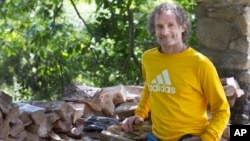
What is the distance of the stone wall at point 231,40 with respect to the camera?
396 cm

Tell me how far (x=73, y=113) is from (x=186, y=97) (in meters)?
1.67

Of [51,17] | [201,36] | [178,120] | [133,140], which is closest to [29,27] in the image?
[51,17]

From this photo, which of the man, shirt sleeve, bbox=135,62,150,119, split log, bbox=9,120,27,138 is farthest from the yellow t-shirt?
split log, bbox=9,120,27,138

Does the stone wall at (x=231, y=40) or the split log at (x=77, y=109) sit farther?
the stone wall at (x=231, y=40)

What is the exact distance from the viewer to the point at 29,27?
6.53 meters

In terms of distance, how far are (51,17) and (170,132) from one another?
4248mm

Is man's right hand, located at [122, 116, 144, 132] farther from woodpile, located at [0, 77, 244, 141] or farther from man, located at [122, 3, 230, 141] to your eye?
woodpile, located at [0, 77, 244, 141]

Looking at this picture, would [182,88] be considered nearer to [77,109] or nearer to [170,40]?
[170,40]

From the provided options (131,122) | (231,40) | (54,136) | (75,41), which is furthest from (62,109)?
(75,41)

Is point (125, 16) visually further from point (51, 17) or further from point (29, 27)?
point (29, 27)

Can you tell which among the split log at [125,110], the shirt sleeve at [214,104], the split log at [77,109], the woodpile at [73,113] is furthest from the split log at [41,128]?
the shirt sleeve at [214,104]

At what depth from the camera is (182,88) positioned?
221 cm

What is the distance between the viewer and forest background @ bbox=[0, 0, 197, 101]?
566 centimetres

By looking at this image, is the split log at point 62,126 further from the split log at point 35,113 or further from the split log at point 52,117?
the split log at point 35,113
